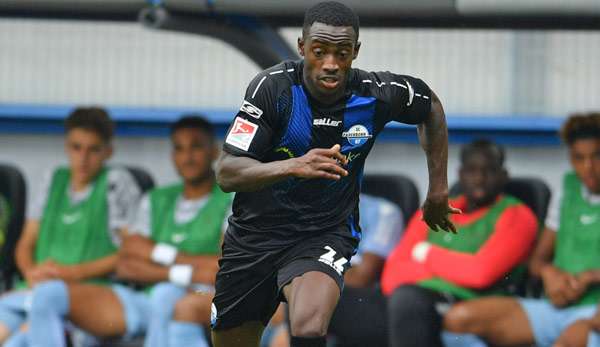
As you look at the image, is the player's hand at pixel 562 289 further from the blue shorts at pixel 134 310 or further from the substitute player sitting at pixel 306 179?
the blue shorts at pixel 134 310

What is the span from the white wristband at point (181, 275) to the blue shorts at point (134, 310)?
0.25 metres

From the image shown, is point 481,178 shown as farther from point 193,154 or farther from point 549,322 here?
point 193,154

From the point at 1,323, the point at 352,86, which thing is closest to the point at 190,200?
the point at 1,323

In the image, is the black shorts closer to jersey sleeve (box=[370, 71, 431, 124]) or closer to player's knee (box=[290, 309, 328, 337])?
player's knee (box=[290, 309, 328, 337])

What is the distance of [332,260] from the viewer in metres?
5.89

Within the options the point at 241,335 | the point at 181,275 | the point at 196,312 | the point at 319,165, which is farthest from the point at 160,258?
the point at 319,165

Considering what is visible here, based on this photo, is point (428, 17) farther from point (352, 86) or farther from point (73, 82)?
point (73, 82)

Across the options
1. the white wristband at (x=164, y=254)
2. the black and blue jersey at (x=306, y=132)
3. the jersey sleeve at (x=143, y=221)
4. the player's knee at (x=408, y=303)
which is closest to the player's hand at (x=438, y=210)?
the black and blue jersey at (x=306, y=132)

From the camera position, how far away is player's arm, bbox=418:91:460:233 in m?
6.21

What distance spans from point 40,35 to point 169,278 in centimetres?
315

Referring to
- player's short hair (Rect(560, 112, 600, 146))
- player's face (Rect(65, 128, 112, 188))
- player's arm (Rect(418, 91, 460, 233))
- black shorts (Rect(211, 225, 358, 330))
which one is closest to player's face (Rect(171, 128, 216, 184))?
player's face (Rect(65, 128, 112, 188))

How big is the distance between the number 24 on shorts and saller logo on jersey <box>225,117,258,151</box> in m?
0.61

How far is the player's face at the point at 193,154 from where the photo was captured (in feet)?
29.6

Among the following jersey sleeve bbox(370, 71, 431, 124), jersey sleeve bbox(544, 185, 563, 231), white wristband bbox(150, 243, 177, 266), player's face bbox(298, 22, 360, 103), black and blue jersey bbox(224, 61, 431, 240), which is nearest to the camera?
player's face bbox(298, 22, 360, 103)
